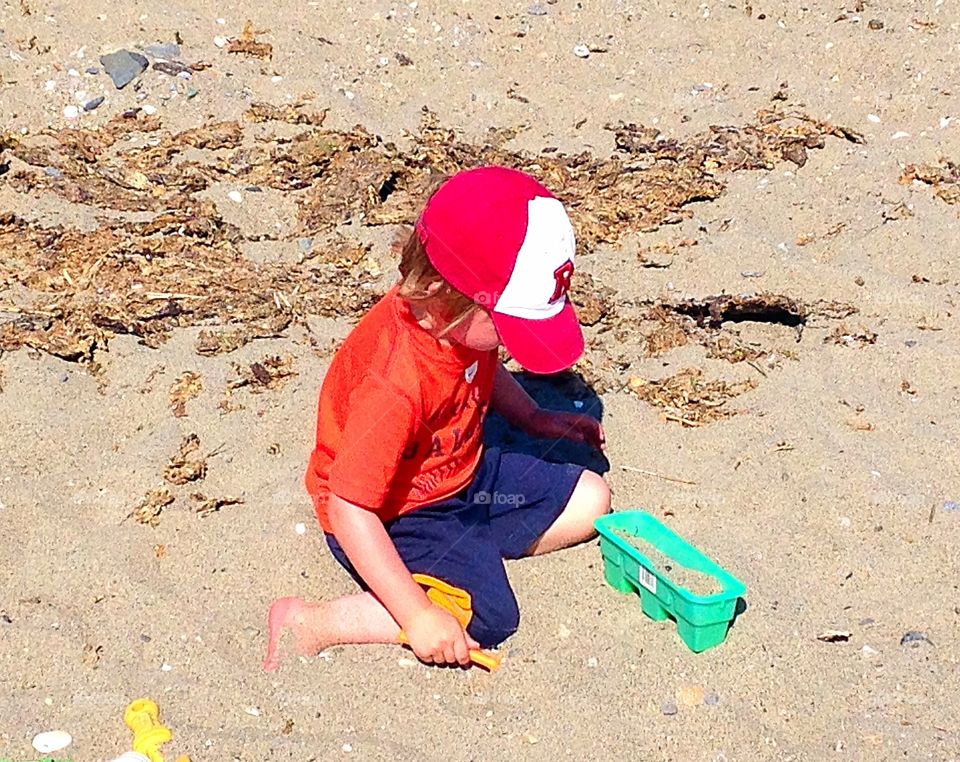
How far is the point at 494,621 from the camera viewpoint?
260 cm

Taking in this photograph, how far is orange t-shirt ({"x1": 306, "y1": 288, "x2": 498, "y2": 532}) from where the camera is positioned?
243 cm

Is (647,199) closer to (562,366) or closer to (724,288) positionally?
(724,288)

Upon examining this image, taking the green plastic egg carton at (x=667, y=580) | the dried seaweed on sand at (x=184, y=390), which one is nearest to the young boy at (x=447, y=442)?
the green plastic egg carton at (x=667, y=580)

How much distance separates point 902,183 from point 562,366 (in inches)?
95.3

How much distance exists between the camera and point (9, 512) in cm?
290

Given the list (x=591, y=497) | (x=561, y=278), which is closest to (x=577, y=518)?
(x=591, y=497)

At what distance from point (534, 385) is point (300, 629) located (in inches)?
43.1

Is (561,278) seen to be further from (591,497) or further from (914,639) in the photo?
(914,639)

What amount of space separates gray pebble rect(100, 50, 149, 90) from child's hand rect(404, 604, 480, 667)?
3232mm

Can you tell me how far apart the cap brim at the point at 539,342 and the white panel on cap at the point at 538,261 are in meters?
0.02

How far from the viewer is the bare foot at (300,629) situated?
8.43ft

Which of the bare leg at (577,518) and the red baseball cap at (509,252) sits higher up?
the red baseball cap at (509,252)

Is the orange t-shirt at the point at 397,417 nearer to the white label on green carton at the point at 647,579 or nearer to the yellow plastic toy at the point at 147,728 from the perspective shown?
the white label on green carton at the point at 647,579

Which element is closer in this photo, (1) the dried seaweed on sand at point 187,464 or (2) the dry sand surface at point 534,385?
(2) the dry sand surface at point 534,385
